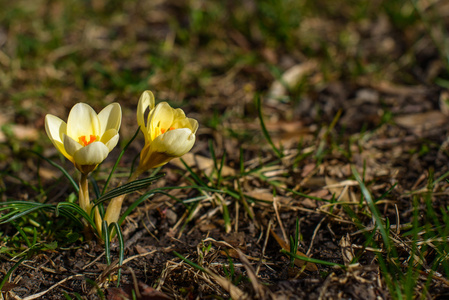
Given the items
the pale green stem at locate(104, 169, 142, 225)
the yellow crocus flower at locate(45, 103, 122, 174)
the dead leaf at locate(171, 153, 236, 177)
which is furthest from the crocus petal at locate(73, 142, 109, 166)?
the dead leaf at locate(171, 153, 236, 177)

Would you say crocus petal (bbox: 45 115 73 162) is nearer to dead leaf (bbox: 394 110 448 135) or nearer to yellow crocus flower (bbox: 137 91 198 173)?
yellow crocus flower (bbox: 137 91 198 173)

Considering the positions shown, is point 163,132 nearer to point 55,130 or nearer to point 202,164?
point 55,130

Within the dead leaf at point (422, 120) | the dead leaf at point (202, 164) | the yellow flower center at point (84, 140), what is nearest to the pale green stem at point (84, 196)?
the yellow flower center at point (84, 140)

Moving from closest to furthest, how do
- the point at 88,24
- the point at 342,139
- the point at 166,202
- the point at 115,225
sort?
1. the point at 115,225
2. the point at 166,202
3. the point at 342,139
4. the point at 88,24

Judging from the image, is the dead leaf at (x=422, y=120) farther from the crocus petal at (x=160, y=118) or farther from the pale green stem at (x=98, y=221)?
the pale green stem at (x=98, y=221)

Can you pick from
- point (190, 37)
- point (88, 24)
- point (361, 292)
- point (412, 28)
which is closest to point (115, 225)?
point (361, 292)

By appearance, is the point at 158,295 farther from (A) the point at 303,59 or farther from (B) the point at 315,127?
(A) the point at 303,59

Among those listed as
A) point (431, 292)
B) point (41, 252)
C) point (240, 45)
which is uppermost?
point (240, 45)
